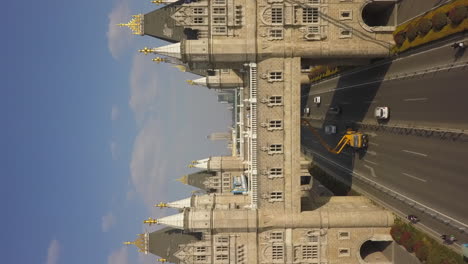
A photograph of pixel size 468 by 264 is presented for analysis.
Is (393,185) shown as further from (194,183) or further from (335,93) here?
(194,183)

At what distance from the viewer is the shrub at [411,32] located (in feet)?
142

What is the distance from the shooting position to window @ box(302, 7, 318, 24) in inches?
1911

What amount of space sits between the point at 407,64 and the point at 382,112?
763 centimetres

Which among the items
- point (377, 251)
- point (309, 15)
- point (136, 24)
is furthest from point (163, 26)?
point (377, 251)

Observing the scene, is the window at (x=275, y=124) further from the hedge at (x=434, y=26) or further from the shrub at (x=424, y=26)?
the shrub at (x=424, y=26)

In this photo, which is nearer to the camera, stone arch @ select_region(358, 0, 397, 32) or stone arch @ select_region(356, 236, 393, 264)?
stone arch @ select_region(356, 236, 393, 264)

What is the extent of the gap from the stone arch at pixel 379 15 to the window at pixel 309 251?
3182cm

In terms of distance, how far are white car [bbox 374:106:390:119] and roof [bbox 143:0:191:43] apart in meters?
30.5

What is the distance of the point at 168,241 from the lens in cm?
5022

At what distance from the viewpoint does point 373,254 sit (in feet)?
170

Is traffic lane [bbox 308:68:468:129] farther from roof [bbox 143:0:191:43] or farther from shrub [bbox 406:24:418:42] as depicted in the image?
roof [bbox 143:0:191:43]

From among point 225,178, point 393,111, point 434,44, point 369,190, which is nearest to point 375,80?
point 393,111

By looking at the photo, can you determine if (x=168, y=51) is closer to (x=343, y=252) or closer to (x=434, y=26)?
(x=434, y=26)

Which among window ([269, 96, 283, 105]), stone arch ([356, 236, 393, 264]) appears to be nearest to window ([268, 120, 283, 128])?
window ([269, 96, 283, 105])
